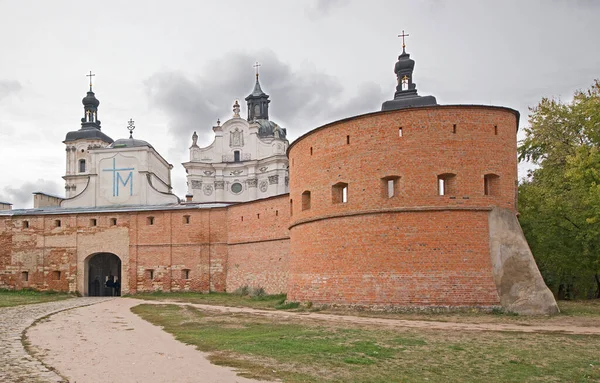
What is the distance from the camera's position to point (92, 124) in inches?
1955

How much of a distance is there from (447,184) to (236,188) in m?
32.1

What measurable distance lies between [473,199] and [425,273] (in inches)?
92.9

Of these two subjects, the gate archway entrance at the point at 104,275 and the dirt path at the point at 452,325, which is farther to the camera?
the gate archway entrance at the point at 104,275

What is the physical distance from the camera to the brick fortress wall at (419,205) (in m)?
14.4

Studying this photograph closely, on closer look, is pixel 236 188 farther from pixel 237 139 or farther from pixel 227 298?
pixel 227 298

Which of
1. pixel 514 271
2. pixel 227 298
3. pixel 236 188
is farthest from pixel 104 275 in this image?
pixel 514 271

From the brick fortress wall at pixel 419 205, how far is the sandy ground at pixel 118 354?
570 cm

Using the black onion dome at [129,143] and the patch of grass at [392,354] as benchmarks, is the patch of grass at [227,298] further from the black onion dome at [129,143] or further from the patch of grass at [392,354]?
the black onion dome at [129,143]

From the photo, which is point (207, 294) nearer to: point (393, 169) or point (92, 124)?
point (393, 169)

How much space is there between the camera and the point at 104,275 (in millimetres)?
29625

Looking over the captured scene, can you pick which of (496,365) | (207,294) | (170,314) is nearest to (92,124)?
(207,294)

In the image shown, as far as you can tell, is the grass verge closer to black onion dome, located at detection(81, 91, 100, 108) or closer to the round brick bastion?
the round brick bastion

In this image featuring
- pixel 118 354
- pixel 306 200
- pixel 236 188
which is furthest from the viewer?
pixel 236 188

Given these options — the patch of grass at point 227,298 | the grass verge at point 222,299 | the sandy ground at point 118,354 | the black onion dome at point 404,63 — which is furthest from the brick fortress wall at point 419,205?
the black onion dome at point 404,63
